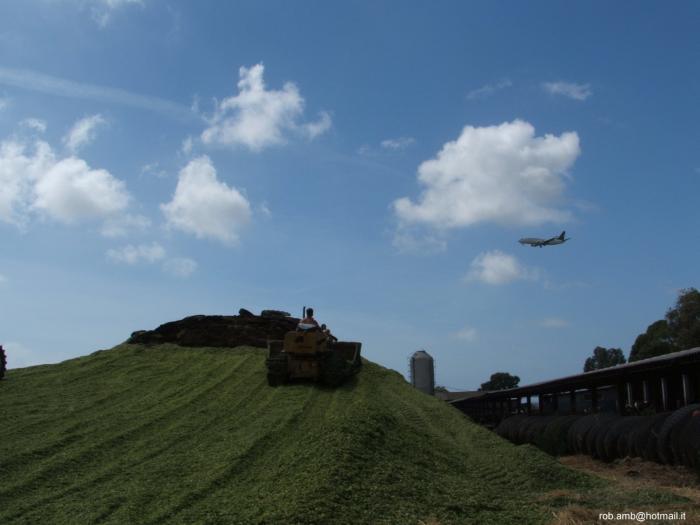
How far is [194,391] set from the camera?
1612 centimetres

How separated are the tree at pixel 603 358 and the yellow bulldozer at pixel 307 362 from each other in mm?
64068

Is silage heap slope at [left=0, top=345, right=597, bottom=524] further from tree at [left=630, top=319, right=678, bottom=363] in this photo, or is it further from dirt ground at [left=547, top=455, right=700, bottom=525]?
tree at [left=630, top=319, right=678, bottom=363]

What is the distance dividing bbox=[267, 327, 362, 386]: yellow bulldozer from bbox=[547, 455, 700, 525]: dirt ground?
5860 millimetres

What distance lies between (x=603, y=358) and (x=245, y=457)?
73.6m

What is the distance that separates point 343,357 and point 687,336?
46077mm

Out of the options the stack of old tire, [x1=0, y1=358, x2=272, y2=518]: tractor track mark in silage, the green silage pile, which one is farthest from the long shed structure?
[x1=0, y1=358, x2=272, y2=518]: tractor track mark in silage

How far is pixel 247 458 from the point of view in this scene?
1045 centimetres

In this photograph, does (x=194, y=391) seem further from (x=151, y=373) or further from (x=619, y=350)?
(x=619, y=350)

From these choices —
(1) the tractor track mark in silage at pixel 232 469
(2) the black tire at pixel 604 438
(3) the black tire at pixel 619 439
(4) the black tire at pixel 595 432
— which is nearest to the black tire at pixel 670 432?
(3) the black tire at pixel 619 439

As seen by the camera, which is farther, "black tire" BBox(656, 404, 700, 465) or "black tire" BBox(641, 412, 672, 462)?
"black tire" BBox(641, 412, 672, 462)

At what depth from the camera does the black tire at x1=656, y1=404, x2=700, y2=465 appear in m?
13.0

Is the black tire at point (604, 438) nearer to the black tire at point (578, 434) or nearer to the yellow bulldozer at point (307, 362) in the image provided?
the black tire at point (578, 434)

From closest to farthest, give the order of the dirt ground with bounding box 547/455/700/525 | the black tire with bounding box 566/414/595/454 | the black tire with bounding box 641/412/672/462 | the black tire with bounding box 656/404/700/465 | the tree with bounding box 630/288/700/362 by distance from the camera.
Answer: the dirt ground with bounding box 547/455/700/525 < the black tire with bounding box 656/404/700/465 < the black tire with bounding box 641/412/672/462 < the black tire with bounding box 566/414/595/454 < the tree with bounding box 630/288/700/362

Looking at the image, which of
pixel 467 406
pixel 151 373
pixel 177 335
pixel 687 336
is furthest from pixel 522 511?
pixel 687 336
